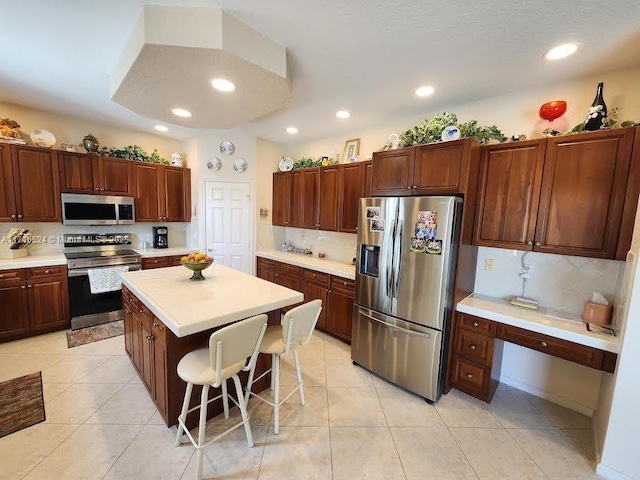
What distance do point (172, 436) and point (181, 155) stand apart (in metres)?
4.29

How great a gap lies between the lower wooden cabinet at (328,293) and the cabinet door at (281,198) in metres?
0.83

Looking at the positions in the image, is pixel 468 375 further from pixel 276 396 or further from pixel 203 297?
pixel 203 297

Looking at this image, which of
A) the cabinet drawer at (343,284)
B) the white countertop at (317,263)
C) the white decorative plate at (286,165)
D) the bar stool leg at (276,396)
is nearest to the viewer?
the bar stool leg at (276,396)

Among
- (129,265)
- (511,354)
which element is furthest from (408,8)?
(129,265)

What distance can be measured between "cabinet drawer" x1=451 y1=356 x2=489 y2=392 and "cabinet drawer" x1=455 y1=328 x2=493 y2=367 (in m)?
0.07

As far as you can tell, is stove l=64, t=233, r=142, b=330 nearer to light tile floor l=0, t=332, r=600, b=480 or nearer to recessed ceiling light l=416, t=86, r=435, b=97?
light tile floor l=0, t=332, r=600, b=480

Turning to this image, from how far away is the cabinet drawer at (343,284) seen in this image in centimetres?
328

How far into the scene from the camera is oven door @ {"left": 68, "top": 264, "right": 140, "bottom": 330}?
3.45 metres

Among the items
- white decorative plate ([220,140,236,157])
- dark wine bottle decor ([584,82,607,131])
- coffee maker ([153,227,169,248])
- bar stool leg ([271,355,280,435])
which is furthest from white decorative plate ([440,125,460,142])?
coffee maker ([153,227,169,248])

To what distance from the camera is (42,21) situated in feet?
5.93

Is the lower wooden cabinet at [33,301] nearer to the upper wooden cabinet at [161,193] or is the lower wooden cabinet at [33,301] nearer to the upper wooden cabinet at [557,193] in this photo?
the upper wooden cabinet at [161,193]

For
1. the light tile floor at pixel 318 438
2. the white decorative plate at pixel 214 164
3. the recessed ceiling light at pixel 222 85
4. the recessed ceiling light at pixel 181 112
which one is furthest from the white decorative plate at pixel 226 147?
the light tile floor at pixel 318 438

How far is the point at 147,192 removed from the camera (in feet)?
13.8

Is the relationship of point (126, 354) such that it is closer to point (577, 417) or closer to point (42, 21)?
point (42, 21)
